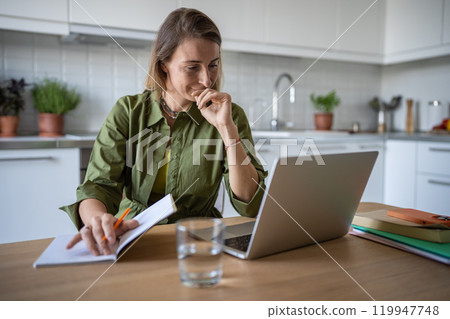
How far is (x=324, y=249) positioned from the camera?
2.98 feet

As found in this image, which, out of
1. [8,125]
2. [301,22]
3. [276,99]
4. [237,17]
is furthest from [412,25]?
[8,125]

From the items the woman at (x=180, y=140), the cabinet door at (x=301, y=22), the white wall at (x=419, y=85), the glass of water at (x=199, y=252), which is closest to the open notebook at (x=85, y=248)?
the glass of water at (x=199, y=252)

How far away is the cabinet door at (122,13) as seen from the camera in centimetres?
245

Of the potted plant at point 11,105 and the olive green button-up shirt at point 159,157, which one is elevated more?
the potted plant at point 11,105

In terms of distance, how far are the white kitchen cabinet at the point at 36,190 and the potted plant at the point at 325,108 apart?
2.16 metres

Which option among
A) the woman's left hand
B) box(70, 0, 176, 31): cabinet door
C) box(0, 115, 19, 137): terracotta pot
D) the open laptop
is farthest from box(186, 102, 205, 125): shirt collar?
box(0, 115, 19, 137): terracotta pot

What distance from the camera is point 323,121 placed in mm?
3615

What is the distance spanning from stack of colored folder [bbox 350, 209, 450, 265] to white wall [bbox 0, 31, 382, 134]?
2.34 meters

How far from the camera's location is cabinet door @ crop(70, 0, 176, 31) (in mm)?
2449

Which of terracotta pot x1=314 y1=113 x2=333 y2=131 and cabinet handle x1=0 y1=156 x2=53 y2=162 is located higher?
terracotta pot x1=314 y1=113 x2=333 y2=131

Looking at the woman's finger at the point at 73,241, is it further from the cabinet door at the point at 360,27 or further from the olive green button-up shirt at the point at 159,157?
the cabinet door at the point at 360,27

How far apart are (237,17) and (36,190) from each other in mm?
1809

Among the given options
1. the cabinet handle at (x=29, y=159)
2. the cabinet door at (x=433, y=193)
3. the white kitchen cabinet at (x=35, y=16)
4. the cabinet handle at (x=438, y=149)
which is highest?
the white kitchen cabinet at (x=35, y=16)

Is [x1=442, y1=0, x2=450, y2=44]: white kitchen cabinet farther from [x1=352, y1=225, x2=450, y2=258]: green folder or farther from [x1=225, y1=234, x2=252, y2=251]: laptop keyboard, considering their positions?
[x1=225, y1=234, x2=252, y2=251]: laptop keyboard
